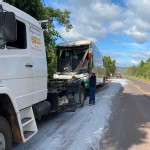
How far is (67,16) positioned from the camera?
1445cm

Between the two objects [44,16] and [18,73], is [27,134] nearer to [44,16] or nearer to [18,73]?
[18,73]

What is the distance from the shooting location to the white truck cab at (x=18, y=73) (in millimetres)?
2670

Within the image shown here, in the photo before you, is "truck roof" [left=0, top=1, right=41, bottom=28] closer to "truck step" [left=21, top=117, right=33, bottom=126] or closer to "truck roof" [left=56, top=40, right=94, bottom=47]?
"truck step" [left=21, top=117, right=33, bottom=126]

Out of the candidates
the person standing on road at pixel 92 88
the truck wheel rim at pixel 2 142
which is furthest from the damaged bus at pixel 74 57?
the truck wheel rim at pixel 2 142

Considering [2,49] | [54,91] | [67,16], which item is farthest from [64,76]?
[67,16]

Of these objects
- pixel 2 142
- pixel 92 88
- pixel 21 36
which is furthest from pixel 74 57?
pixel 2 142

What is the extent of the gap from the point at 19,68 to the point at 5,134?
3.80 ft

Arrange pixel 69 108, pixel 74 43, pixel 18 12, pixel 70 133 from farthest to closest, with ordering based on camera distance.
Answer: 1. pixel 74 43
2. pixel 69 108
3. pixel 70 133
4. pixel 18 12

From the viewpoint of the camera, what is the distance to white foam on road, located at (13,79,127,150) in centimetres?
376

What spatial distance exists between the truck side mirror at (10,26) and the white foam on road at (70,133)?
2416 millimetres

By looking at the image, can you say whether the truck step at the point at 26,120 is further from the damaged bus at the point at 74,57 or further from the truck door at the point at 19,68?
the damaged bus at the point at 74,57

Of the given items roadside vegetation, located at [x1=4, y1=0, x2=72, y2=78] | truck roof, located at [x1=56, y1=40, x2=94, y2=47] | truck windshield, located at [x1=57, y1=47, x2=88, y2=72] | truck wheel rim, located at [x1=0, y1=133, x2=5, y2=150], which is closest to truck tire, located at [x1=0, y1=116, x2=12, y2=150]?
truck wheel rim, located at [x1=0, y1=133, x2=5, y2=150]

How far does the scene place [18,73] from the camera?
311cm

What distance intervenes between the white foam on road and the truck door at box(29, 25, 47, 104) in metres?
1.00
